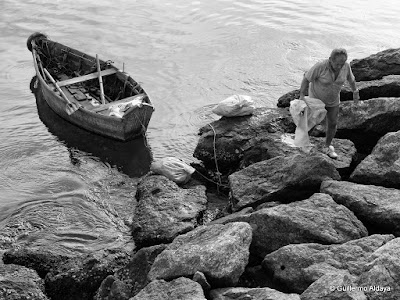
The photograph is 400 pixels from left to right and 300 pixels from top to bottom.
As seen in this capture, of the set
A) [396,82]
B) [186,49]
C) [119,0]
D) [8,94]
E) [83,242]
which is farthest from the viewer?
[119,0]

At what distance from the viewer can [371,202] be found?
8672 mm

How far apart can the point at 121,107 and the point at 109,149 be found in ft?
4.22

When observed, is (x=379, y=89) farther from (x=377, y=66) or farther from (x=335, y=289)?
(x=335, y=289)

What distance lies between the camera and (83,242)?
36.6ft

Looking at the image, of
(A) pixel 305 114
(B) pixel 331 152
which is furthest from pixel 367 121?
(A) pixel 305 114

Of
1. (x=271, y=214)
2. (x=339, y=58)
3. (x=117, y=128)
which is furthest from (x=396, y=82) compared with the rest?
(x=117, y=128)

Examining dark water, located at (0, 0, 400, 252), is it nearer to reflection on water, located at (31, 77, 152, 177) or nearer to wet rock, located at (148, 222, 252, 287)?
reflection on water, located at (31, 77, 152, 177)

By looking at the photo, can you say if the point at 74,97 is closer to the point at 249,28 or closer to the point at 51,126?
the point at 51,126

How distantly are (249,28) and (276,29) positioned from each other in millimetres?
1314

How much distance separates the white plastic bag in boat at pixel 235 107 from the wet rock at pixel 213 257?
5.65 meters

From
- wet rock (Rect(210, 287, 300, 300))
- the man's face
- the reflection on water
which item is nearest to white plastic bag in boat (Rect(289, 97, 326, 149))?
the man's face

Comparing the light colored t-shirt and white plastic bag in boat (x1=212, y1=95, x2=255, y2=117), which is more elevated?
the light colored t-shirt

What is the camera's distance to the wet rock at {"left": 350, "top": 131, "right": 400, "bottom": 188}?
9.53m

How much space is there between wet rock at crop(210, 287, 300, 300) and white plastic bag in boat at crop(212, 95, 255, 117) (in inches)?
271
